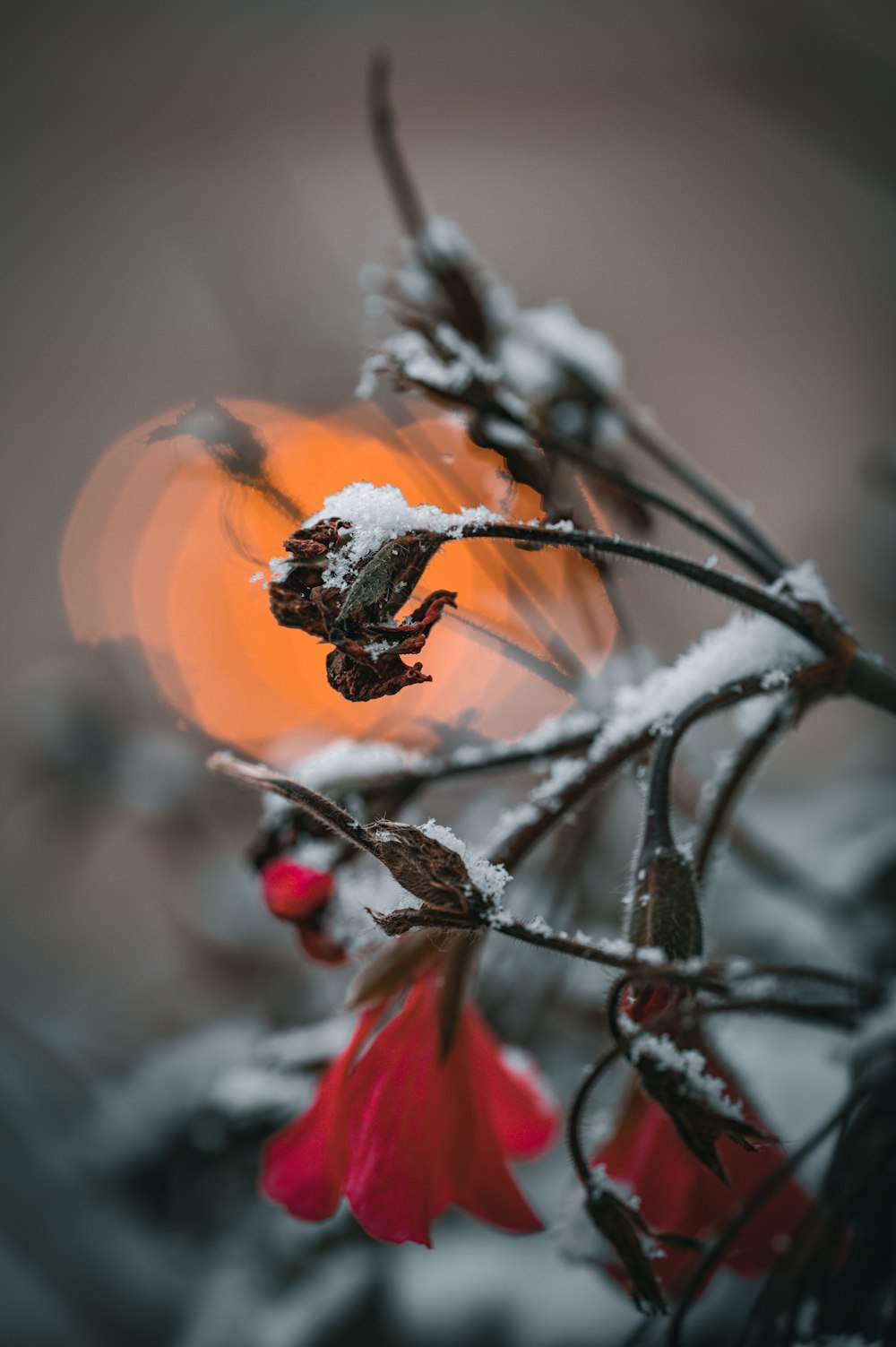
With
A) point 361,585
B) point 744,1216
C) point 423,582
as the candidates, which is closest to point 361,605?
point 361,585

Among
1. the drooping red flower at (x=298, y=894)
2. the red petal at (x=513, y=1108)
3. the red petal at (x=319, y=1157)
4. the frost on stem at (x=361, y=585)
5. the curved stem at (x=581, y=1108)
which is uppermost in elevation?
the frost on stem at (x=361, y=585)

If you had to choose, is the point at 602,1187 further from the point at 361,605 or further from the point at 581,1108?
the point at 361,605

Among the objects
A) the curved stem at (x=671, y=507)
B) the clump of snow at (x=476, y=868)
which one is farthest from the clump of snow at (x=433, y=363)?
the clump of snow at (x=476, y=868)

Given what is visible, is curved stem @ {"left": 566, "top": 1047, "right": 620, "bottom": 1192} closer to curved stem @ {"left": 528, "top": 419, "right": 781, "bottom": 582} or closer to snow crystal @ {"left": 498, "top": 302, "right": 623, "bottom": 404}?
curved stem @ {"left": 528, "top": 419, "right": 781, "bottom": 582}

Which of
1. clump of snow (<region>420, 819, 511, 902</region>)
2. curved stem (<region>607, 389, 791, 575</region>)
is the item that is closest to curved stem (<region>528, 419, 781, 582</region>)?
curved stem (<region>607, 389, 791, 575</region>)

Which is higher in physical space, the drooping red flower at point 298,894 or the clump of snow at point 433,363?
the clump of snow at point 433,363

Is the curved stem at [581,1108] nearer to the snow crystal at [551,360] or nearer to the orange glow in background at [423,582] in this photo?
the orange glow in background at [423,582]

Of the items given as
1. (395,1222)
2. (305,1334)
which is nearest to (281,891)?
(395,1222)
